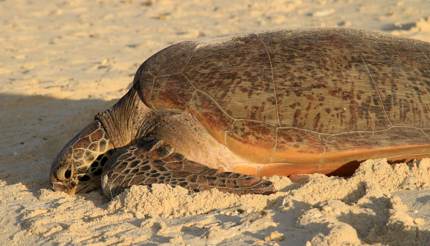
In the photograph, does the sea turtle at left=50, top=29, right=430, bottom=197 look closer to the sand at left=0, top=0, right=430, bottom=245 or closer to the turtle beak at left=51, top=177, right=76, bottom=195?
the turtle beak at left=51, top=177, right=76, bottom=195

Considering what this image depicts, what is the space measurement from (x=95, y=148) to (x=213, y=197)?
1096 millimetres

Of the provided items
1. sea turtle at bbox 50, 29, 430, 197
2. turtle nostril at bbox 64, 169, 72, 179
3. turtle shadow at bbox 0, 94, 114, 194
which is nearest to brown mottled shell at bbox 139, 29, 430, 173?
sea turtle at bbox 50, 29, 430, 197

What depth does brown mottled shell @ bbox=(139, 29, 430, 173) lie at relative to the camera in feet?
12.3

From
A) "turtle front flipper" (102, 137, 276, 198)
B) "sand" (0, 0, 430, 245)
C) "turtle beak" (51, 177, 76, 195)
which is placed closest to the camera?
"sand" (0, 0, 430, 245)

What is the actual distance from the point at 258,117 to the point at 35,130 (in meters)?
2.47

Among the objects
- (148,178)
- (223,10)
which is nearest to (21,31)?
(223,10)

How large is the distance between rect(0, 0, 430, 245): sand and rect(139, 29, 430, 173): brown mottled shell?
17cm

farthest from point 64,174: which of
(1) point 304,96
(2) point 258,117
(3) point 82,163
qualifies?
(1) point 304,96

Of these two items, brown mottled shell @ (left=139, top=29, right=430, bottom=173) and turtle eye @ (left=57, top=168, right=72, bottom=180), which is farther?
turtle eye @ (left=57, top=168, right=72, bottom=180)

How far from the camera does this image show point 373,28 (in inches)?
318

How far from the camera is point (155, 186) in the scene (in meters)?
3.42

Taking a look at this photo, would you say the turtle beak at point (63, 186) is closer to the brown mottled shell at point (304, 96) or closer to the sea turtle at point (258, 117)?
the sea turtle at point (258, 117)

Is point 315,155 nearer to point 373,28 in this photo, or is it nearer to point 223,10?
point 373,28

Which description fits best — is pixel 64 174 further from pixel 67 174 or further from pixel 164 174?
pixel 164 174
